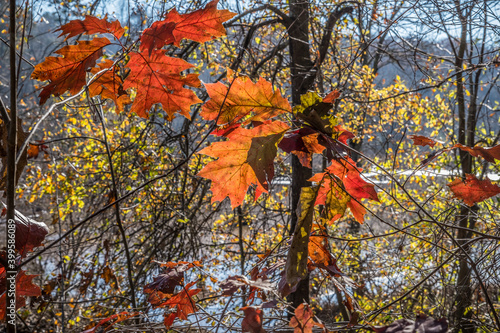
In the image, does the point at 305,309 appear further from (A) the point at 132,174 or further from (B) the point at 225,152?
(A) the point at 132,174

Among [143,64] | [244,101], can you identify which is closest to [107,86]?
[143,64]

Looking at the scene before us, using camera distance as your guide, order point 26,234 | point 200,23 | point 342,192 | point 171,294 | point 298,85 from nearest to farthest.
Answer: point 26,234 → point 200,23 → point 342,192 → point 171,294 → point 298,85

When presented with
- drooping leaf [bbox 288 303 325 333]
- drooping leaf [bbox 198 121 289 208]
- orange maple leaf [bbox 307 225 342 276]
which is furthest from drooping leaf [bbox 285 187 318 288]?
orange maple leaf [bbox 307 225 342 276]

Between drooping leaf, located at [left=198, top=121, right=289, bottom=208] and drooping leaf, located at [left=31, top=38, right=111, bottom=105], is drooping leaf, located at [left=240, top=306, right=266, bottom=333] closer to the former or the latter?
drooping leaf, located at [left=198, top=121, right=289, bottom=208]

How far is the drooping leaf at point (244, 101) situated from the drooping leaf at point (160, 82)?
163 millimetres

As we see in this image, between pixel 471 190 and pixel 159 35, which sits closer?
pixel 159 35

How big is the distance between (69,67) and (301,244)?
2.27 feet

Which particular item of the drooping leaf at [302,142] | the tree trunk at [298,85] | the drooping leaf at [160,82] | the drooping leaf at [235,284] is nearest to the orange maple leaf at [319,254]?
the drooping leaf at [235,284]

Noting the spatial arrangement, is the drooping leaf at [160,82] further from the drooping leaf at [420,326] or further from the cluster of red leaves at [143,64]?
the drooping leaf at [420,326]

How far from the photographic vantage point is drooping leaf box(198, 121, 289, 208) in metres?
0.78

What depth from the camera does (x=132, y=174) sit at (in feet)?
10.3

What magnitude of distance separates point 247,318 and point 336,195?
40 cm

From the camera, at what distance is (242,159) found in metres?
0.87

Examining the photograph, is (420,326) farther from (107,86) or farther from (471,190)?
(107,86)
